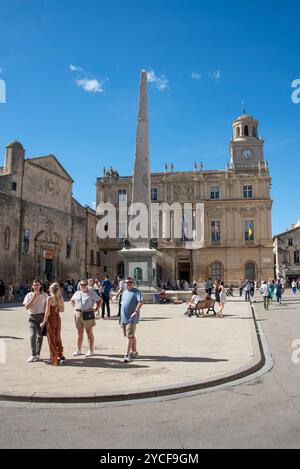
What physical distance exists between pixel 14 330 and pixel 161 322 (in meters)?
4.84

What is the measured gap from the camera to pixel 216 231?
4825cm

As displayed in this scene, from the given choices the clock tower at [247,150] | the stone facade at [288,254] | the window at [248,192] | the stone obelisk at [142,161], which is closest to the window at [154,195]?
the window at [248,192]

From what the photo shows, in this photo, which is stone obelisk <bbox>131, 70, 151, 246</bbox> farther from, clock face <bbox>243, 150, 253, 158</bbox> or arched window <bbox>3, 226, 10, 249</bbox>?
clock face <bbox>243, 150, 253, 158</bbox>

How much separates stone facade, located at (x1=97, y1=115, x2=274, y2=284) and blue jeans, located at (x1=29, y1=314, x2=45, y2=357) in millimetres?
38394

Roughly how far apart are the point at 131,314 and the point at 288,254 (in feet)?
160

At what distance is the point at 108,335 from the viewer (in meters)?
11.0

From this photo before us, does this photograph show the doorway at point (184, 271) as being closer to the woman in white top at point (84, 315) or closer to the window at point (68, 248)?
the window at point (68, 248)

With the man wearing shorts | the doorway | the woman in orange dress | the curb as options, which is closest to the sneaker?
the woman in orange dress

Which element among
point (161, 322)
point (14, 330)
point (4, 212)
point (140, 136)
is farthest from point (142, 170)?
point (4, 212)

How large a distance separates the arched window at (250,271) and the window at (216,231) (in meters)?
4.53

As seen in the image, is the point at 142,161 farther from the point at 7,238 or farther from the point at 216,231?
the point at 216,231

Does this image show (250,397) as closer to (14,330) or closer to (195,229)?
(14,330)

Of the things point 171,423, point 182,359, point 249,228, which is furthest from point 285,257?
point 171,423
